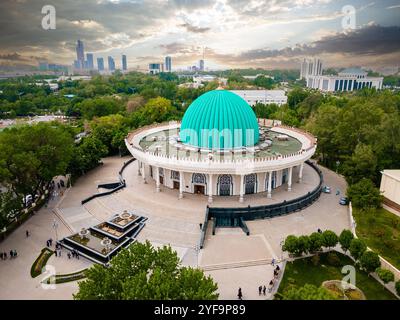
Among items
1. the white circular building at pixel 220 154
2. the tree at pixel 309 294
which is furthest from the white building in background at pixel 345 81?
the tree at pixel 309 294

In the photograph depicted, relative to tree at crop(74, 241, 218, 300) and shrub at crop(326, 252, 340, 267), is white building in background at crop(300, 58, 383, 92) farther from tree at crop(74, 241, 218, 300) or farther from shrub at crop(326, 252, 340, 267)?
tree at crop(74, 241, 218, 300)

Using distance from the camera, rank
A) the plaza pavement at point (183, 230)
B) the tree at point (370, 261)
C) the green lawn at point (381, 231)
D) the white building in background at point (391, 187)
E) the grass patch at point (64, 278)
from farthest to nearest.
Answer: the white building in background at point (391, 187) → the green lawn at point (381, 231) → the plaza pavement at point (183, 230) → the grass patch at point (64, 278) → the tree at point (370, 261)

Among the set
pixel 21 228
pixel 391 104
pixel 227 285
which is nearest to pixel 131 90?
pixel 391 104

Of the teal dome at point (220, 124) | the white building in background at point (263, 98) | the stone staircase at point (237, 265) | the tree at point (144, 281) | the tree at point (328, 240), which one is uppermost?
the teal dome at point (220, 124)

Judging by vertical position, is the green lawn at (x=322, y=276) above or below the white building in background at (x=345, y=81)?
below

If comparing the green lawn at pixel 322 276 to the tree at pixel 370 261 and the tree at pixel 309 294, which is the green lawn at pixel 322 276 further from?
the tree at pixel 309 294

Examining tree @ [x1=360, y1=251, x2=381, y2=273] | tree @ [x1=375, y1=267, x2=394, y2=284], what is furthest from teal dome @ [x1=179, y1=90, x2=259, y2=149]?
tree @ [x1=375, y1=267, x2=394, y2=284]

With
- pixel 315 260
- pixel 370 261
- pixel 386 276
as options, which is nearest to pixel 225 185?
pixel 315 260
